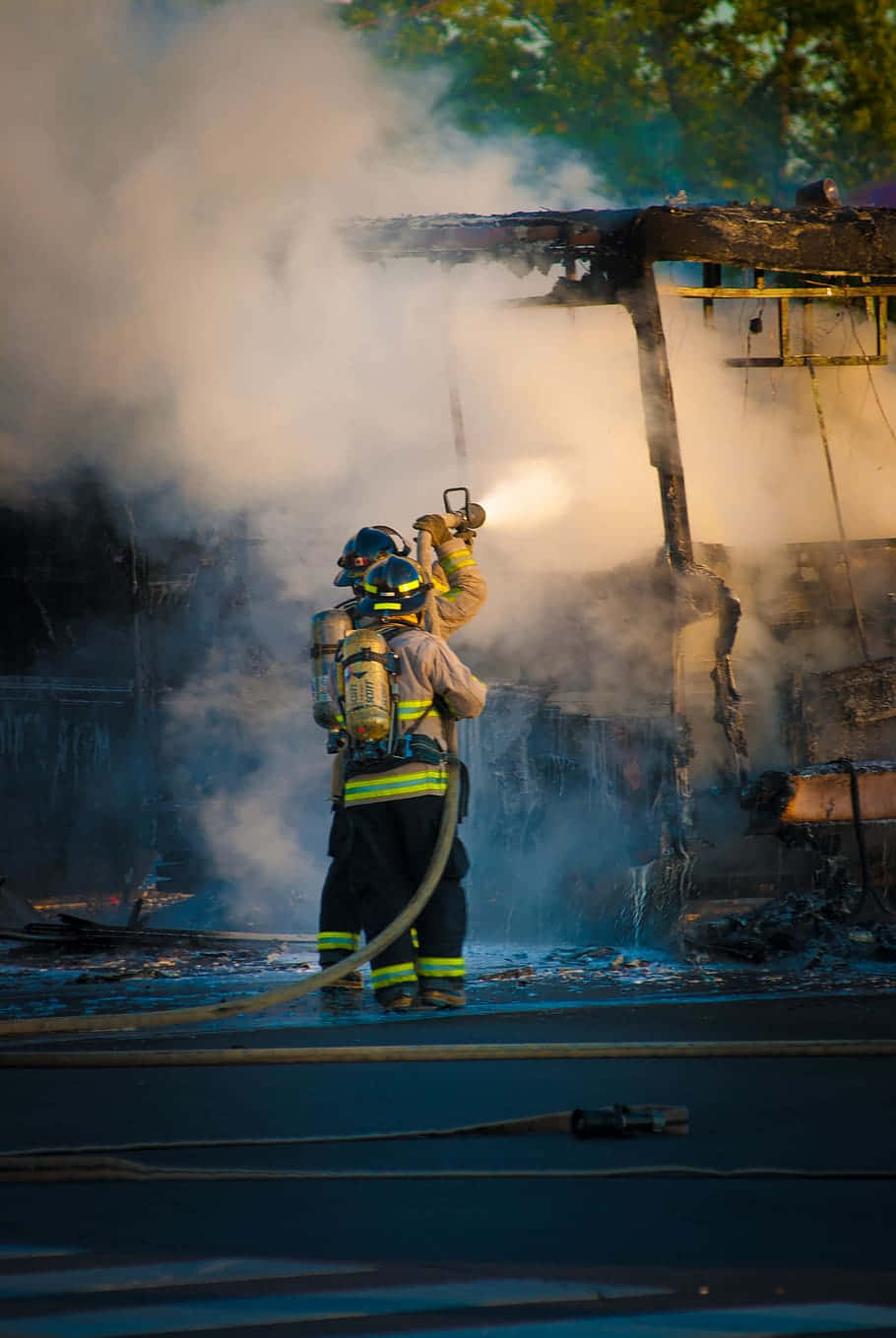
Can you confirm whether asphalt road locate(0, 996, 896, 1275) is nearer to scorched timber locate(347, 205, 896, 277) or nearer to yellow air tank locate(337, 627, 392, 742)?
yellow air tank locate(337, 627, 392, 742)

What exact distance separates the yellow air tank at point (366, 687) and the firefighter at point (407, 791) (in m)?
0.02

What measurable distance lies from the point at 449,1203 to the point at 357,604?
173 inches

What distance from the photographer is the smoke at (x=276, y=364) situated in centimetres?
953

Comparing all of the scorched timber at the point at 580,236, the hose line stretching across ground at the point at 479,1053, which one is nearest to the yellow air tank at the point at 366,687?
the hose line stretching across ground at the point at 479,1053

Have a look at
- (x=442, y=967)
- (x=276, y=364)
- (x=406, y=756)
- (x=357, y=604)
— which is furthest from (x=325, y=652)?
(x=276, y=364)

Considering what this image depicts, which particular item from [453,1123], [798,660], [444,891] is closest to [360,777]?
[444,891]

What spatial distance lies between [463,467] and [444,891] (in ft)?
14.3

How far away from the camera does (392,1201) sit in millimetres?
2977

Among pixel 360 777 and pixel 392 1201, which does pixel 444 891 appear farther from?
pixel 392 1201

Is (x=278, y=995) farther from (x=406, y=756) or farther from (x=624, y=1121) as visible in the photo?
(x=624, y=1121)

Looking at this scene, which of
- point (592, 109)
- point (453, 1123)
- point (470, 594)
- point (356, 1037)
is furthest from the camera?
point (592, 109)

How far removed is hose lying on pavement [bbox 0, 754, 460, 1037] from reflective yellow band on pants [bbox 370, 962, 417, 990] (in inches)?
4.1

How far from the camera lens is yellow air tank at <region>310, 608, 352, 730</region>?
6.90 metres

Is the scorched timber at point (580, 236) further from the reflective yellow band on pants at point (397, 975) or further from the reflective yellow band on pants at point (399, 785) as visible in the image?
the reflective yellow band on pants at point (397, 975)
